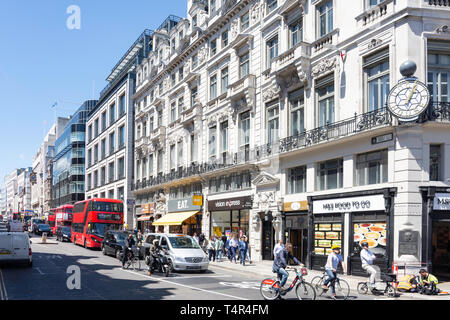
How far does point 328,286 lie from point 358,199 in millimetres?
7597

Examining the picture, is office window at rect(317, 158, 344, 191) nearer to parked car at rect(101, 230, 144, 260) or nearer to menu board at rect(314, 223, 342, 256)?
menu board at rect(314, 223, 342, 256)

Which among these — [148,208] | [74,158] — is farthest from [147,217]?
[74,158]

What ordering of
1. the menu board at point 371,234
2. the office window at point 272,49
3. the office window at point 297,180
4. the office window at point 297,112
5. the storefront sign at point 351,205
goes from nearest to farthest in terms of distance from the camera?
the menu board at point 371,234 < the storefront sign at point 351,205 < the office window at point 297,180 < the office window at point 297,112 < the office window at point 272,49

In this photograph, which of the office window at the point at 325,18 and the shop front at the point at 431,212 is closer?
the shop front at the point at 431,212

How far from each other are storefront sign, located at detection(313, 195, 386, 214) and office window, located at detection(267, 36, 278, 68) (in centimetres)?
1046


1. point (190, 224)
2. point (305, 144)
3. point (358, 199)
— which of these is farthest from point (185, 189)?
point (358, 199)

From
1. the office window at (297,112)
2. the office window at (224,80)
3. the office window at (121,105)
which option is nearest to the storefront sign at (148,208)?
the office window at (121,105)

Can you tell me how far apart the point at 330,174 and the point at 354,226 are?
3.37 m

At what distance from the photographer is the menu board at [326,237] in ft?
75.9

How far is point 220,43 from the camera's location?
121 ft

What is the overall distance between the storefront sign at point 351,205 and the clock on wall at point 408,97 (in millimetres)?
3821

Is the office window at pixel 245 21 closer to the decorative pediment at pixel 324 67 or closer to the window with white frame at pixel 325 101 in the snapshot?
the decorative pediment at pixel 324 67

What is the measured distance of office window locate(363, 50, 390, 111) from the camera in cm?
2102

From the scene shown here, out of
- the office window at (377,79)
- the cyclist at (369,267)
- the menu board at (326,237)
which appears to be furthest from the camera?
the menu board at (326,237)
